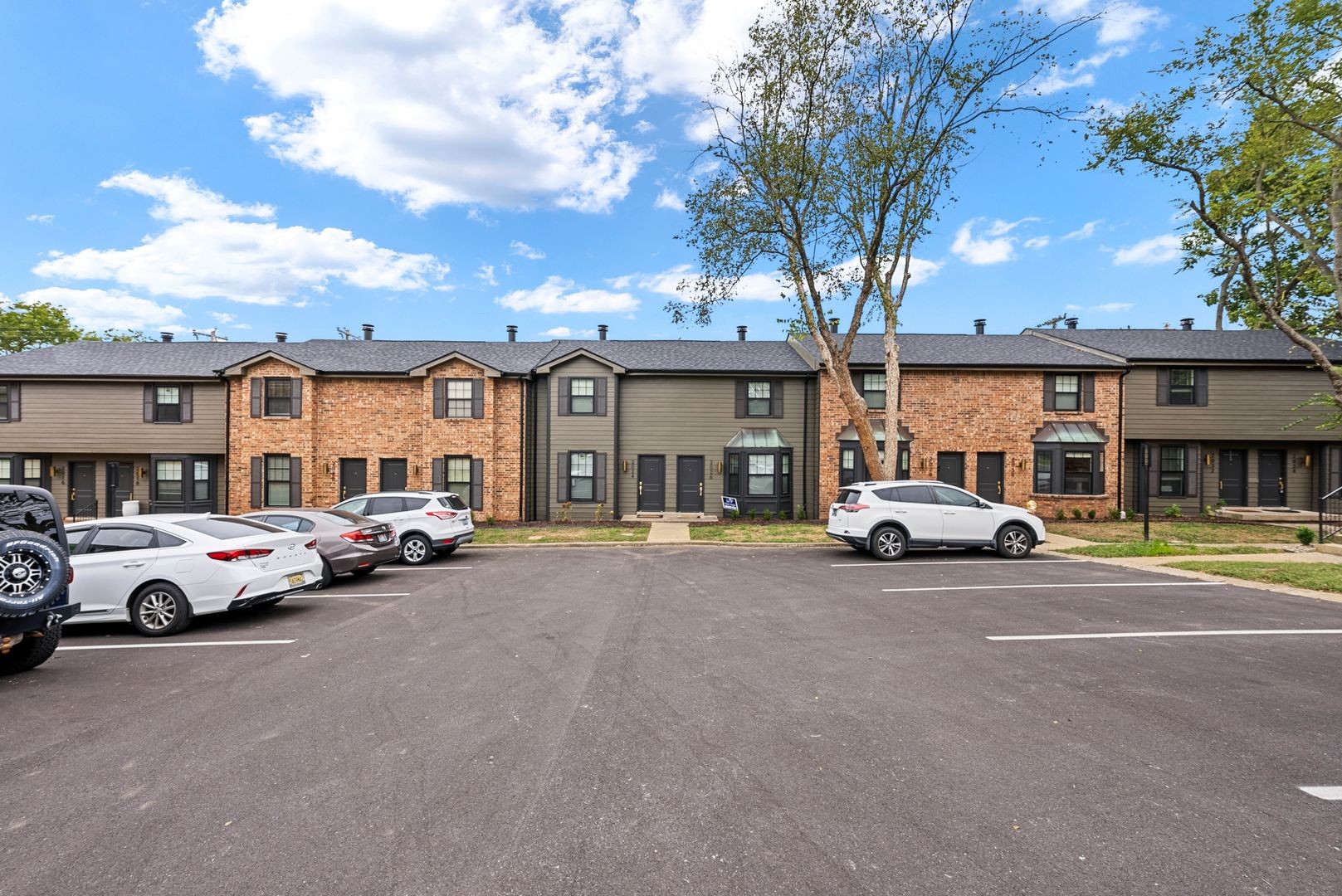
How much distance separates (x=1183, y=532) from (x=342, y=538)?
22.1 metres

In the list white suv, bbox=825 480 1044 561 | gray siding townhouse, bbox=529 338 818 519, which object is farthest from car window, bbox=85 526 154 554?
gray siding townhouse, bbox=529 338 818 519

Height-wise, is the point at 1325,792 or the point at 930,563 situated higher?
the point at 1325,792

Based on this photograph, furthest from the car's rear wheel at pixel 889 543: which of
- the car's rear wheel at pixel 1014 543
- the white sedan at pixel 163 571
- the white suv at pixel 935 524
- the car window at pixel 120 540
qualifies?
the car window at pixel 120 540

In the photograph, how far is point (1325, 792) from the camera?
11.0 feet

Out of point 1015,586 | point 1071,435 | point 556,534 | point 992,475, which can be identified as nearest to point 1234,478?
point 1071,435

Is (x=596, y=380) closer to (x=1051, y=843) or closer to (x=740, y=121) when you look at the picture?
(x=740, y=121)

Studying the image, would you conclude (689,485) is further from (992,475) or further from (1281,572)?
(1281,572)

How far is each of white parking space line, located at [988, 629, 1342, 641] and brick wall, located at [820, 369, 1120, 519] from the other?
1324 cm

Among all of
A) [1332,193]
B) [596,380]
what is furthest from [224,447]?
[1332,193]

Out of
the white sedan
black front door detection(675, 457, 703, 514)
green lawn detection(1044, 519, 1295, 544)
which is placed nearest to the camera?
the white sedan

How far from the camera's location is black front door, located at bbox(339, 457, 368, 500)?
2030 centimetres

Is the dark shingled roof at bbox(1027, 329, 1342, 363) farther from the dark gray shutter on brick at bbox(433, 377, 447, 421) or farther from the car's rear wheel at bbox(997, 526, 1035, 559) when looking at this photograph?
the dark gray shutter on brick at bbox(433, 377, 447, 421)

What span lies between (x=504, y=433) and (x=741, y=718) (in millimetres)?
17448

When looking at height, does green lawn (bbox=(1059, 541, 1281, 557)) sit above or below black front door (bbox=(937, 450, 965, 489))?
below
